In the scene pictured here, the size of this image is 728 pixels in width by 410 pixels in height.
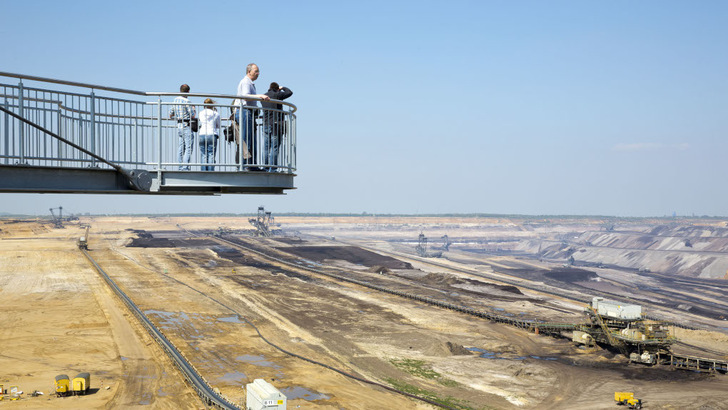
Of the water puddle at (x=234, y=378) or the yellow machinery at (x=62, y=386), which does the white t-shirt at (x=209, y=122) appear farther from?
the water puddle at (x=234, y=378)

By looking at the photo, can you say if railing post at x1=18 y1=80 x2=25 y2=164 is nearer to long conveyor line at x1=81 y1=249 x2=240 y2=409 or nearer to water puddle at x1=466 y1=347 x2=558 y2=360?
long conveyor line at x1=81 y1=249 x2=240 y2=409

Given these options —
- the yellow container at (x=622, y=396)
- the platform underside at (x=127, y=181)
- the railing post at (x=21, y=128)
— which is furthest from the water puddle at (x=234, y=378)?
the railing post at (x=21, y=128)

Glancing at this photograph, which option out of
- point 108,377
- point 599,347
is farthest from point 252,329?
point 599,347

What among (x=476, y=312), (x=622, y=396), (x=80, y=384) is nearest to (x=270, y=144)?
(x=80, y=384)

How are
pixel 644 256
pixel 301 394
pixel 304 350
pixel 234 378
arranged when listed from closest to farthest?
pixel 301 394
pixel 234 378
pixel 304 350
pixel 644 256

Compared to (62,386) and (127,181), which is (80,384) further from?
(127,181)

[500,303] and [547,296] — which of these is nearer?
[500,303]

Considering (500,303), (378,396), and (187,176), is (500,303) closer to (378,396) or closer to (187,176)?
(378,396)
